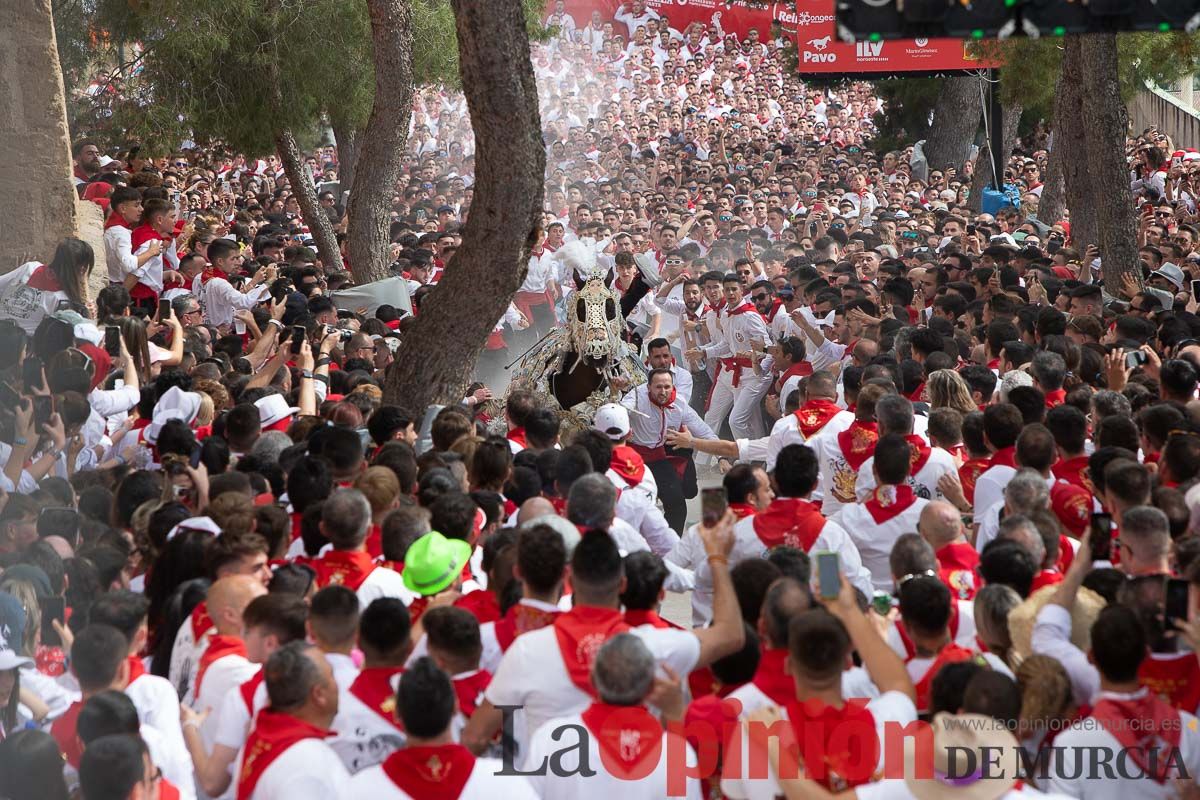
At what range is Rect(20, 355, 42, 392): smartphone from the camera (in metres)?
7.66

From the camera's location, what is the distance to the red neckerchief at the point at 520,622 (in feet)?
16.4

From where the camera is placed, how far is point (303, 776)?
161 inches

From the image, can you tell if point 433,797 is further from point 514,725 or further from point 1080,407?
point 1080,407

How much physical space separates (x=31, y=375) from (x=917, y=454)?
14.5 feet

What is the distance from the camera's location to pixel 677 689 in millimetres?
4496

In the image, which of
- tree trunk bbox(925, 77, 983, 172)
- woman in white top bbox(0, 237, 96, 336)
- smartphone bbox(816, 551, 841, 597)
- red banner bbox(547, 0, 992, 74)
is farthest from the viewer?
tree trunk bbox(925, 77, 983, 172)

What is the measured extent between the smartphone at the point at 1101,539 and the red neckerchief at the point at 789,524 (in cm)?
114

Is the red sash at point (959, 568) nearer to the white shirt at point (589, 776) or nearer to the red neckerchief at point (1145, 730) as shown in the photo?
the red neckerchief at point (1145, 730)

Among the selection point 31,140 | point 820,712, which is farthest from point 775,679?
point 31,140

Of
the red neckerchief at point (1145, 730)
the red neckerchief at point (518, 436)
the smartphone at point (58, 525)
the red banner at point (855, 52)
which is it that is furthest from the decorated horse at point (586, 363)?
the red banner at point (855, 52)

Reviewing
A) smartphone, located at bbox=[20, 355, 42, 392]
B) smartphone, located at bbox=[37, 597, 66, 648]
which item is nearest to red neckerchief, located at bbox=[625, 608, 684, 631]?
smartphone, located at bbox=[37, 597, 66, 648]

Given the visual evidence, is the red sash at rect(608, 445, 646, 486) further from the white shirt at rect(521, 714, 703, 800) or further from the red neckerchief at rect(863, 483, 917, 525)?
the white shirt at rect(521, 714, 703, 800)

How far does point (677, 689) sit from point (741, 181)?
21.1 metres

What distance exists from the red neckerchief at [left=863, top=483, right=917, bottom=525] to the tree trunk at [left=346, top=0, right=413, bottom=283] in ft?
23.3
